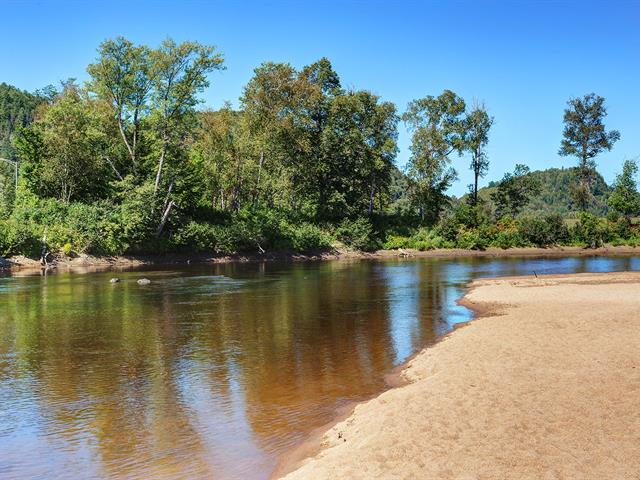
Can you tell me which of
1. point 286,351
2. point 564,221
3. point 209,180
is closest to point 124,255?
point 209,180

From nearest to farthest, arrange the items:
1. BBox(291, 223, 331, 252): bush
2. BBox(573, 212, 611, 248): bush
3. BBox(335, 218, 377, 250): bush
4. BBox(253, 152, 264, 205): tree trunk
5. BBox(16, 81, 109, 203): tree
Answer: BBox(16, 81, 109, 203): tree → BBox(291, 223, 331, 252): bush → BBox(253, 152, 264, 205): tree trunk → BBox(335, 218, 377, 250): bush → BBox(573, 212, 611, 248): bush

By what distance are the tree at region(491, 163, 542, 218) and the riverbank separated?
39.6ft

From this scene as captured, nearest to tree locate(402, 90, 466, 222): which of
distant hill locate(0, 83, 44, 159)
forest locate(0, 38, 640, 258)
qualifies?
forest locate(0, 38, 640, 258)

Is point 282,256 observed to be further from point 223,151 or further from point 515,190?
point 515,190

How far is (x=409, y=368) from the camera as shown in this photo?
14.8m

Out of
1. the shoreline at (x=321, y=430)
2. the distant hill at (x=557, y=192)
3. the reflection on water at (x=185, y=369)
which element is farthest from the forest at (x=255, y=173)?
the distant hill at (x=557, y=192)

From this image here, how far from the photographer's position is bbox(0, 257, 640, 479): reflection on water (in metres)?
9.84

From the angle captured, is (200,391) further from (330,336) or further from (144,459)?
(330,336)

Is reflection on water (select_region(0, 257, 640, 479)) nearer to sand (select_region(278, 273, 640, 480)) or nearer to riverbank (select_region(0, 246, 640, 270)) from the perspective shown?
sand (select_region(278, 273, 640, 480))

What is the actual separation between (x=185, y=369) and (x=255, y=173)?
53499 millimetres

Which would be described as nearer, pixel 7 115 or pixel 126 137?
pixel 126 137

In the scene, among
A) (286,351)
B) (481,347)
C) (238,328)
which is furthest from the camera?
(238,328)

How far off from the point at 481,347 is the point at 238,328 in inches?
365

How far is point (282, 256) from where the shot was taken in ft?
202
